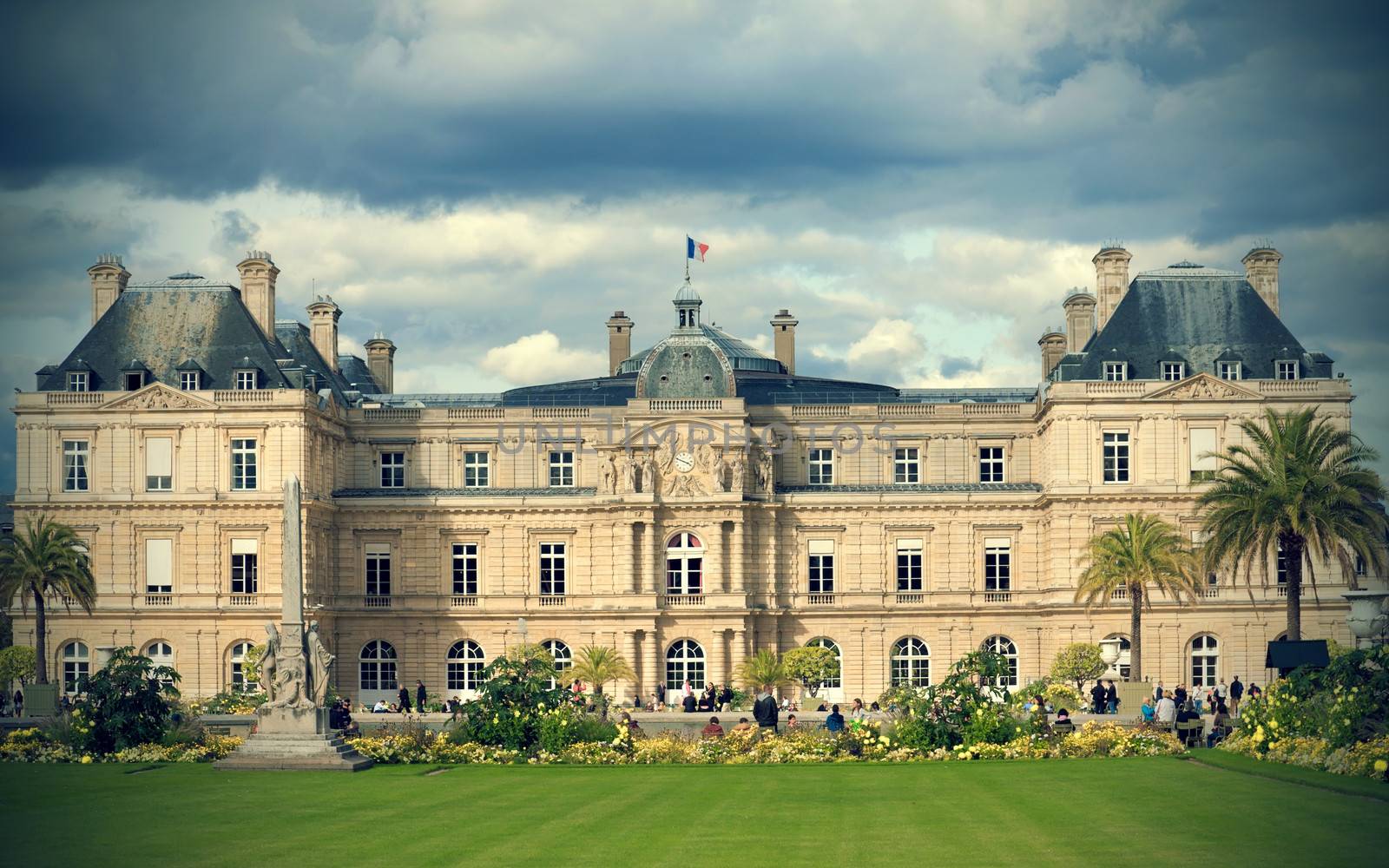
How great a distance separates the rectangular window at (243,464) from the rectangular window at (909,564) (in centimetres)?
2942

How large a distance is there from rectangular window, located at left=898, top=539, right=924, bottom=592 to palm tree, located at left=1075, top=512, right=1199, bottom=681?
Answer: 10.1 meters

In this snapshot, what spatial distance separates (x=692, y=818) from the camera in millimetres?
35250

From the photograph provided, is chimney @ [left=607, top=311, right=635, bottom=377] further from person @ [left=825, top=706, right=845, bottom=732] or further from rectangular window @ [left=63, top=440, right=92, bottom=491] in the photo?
person @ [left=825, top=706, right=845, bottom=732]

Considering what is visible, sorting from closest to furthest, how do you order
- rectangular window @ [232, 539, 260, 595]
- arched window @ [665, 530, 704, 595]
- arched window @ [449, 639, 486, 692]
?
rectangular window @ [232, 539, 260, 595] → arched window @ [665, 530, 704, 595] → arched window @ [449, 639, 486, 692]

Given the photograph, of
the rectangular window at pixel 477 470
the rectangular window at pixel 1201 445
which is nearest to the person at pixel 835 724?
the rectangular window at pixel 1201 445

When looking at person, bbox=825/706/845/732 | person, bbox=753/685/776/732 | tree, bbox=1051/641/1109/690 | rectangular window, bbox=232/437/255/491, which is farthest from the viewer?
rectangular window, bbox=232/437/255/491

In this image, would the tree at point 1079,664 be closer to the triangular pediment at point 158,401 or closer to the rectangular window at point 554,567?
the rectangular window at point 554,567

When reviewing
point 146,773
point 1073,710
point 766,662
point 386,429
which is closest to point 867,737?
point 146,773

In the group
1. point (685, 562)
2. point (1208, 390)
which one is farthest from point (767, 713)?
point (1208, 390)

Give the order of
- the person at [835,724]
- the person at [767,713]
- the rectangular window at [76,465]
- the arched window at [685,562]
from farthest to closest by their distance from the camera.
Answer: the arched window at [685,562] < the rectangular window at [76,465] < the person at [767,713] < the person at [835,724]

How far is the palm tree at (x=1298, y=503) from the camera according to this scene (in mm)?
63812

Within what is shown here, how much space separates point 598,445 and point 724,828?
1980 inches

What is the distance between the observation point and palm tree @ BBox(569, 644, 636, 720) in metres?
78.7

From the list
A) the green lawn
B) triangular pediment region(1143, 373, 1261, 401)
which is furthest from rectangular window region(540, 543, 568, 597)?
the green lawn
